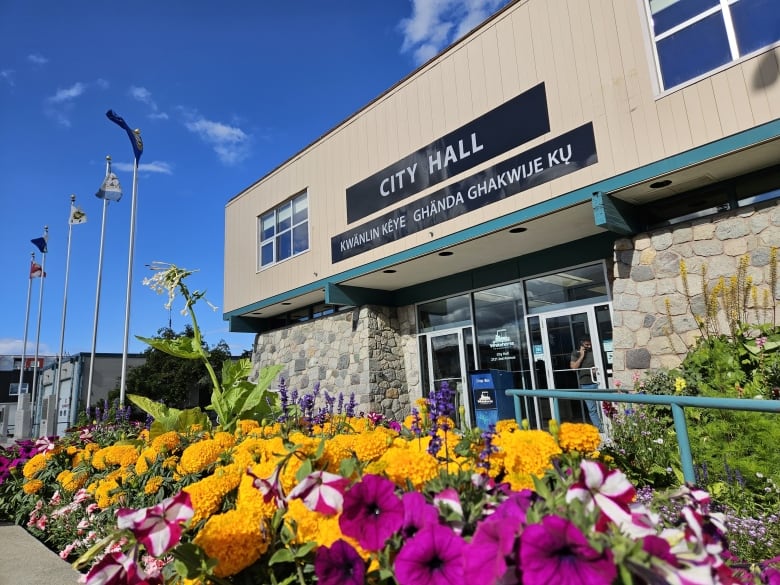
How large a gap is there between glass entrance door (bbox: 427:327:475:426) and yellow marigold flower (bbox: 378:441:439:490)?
761 centimetres

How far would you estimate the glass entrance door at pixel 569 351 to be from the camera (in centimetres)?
691

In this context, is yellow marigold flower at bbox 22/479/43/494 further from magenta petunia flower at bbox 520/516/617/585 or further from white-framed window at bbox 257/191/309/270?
white-framed window at bbox 257/191/309/270

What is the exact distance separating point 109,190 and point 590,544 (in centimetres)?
1736

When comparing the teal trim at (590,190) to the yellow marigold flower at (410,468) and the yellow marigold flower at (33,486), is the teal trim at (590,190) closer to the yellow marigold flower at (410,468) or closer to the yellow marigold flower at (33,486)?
the yellow marigold flower at (410,468)

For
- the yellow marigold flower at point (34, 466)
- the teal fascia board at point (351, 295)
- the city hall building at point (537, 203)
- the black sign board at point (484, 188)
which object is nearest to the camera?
the yellow marigold flower at point (34, 466)

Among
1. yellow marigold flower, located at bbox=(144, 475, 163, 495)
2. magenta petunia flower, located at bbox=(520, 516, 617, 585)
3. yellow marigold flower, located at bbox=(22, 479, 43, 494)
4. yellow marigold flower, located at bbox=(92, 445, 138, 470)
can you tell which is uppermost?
magenta petunia flower, located at bbox=(520, 516, 617, 585)

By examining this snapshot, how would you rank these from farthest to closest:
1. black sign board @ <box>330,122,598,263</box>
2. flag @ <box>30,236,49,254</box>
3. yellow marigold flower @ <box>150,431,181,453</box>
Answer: flag @ <box>30,236,49,254</box> → black sign board @ <box>330,122,598,263</box> → yellow marigold flower @ <box>150,431,181,453</box>

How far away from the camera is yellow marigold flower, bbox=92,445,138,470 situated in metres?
2.72

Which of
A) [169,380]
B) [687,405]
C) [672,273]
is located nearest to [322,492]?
[687,405]

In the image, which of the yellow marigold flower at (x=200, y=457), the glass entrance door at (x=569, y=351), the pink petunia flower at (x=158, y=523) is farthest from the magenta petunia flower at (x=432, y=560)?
the glass entrance door at (x=569, y=351)

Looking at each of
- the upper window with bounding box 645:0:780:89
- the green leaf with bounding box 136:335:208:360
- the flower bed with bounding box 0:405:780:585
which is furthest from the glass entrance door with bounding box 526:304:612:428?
the flower bed with bounding box 0:405:780:585

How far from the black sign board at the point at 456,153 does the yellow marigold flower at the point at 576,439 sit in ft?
20.8

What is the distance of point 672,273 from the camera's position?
5.93 metres

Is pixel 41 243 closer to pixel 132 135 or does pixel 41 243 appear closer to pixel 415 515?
pixel 132 135
